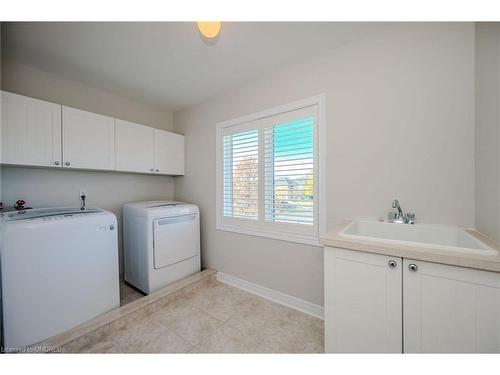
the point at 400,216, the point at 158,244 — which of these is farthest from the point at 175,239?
the point at 400,216

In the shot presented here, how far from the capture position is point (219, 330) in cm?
155

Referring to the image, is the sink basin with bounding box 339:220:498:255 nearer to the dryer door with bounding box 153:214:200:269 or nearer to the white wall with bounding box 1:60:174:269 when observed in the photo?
the dryer door with bounding box 153:214:200:269

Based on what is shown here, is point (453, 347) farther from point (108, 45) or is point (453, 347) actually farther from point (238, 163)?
point (108, 45)

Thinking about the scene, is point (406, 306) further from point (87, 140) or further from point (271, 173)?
point (87, 140)

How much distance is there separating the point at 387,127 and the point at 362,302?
125 cm

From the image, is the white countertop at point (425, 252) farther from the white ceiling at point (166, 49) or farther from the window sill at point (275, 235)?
the white ceiling at point (166, 49)

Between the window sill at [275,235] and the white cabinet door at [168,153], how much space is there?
1063 mm

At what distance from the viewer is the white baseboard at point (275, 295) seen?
1.74 metres

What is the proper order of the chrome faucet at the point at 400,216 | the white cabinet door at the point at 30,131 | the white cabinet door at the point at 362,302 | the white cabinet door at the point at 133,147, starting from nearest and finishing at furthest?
1. the white cabinet door at the point at 362,302
2. the chrome faucet at the point at 400,216
3. the white cabinet door at the point at 30,131
4. the white cabinet door at the point at 133,147

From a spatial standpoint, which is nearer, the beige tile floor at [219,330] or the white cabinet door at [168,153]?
the beige tile floor at [219,330]

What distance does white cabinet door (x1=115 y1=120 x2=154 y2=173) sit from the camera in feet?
6.94

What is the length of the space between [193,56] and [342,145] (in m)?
1.58

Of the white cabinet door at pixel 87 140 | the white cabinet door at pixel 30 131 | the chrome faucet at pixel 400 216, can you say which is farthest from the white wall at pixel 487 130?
the white cabinet door at pixel 30 131
